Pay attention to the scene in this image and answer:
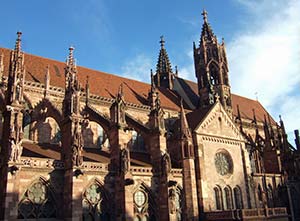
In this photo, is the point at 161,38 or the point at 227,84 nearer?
the point at 227,84

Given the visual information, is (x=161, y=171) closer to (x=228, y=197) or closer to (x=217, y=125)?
(x=228, y=197)

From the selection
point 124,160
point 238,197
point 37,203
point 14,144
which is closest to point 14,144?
point 14,144

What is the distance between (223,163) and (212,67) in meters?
14.1

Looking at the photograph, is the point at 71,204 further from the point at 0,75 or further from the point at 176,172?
the point at 0,75

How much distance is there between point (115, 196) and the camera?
19.1m

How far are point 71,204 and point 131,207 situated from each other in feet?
12.1

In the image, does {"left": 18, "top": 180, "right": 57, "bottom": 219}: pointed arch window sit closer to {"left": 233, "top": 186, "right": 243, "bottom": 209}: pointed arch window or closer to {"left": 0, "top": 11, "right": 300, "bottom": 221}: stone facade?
{"left": 0, "top": 11, "right": 300, "bottom": 221}: stone facade

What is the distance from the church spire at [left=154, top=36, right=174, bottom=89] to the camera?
41438 mm

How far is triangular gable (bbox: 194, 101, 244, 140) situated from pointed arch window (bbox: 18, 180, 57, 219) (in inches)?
485

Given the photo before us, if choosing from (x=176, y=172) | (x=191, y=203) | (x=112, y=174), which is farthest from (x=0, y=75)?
(x=191, y=203)

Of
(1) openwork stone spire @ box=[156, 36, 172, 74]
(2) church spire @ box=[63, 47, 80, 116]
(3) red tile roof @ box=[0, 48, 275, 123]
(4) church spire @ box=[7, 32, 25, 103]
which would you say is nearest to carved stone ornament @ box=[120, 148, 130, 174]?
(2) church spire @ box=[63, 47, 80, 116]

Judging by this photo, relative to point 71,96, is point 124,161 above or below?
below

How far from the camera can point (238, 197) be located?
26.7 metres

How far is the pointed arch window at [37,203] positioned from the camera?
623 inches
